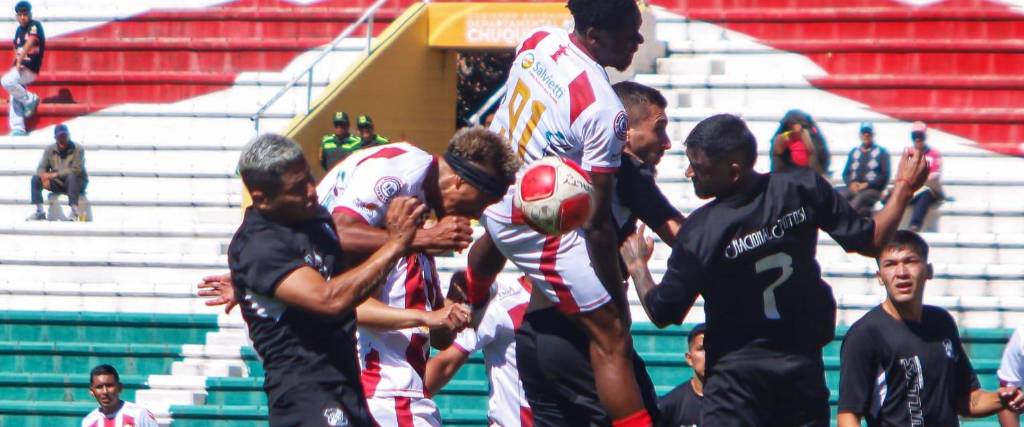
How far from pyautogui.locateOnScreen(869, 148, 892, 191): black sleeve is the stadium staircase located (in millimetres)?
649

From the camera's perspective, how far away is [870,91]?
16.5m

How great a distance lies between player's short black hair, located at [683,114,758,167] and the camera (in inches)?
229

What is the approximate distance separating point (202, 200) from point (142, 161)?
1498mm

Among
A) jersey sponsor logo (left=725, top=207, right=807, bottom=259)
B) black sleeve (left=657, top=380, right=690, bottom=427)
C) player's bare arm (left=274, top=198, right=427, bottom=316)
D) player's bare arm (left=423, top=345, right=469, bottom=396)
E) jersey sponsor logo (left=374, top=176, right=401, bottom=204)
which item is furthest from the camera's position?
black sleeve (left=657, top=380, right=690, bottom=427)

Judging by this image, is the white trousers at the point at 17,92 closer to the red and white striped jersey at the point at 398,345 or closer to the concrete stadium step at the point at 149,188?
the concrete stadium step at the point at 149,188

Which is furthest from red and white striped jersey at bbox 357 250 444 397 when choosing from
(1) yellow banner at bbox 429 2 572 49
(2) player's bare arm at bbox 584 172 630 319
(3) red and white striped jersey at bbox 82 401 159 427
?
(1) yellow banner at bbox 429 2 572 49

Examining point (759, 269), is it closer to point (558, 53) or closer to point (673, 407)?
point (558, 53)

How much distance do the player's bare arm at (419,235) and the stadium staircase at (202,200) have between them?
576cm

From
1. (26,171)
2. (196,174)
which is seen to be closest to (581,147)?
(196,174)

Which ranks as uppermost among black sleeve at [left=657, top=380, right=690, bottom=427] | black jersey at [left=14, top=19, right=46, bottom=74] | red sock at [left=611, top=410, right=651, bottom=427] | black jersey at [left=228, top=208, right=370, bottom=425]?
black jersey at [left=14, top=19, right=46, bottom=74]

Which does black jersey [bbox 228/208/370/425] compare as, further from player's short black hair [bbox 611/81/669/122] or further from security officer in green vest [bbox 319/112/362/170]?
security officer in green vest [bbox 319/112/362/170]

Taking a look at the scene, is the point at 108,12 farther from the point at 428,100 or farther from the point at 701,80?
the point at 701,80

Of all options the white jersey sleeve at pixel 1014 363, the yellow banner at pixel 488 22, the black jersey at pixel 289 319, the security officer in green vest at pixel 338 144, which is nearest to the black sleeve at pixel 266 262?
the black jersey at pixel 289 319

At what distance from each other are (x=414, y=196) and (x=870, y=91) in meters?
11.1
